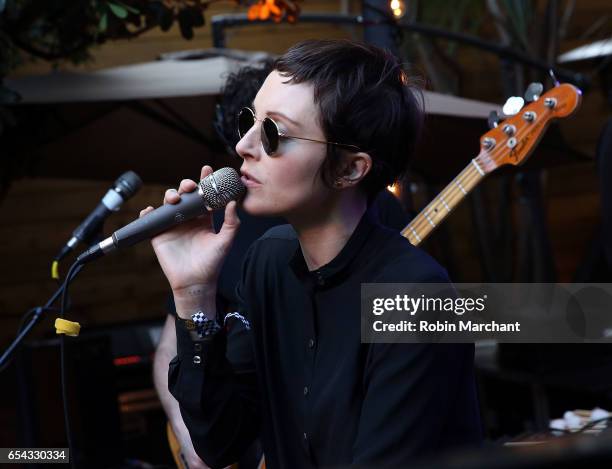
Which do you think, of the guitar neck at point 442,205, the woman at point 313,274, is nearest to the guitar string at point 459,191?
the guitar neck at point 442,205

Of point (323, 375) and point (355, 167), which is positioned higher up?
point (355, 167)

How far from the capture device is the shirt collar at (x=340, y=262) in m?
1.83

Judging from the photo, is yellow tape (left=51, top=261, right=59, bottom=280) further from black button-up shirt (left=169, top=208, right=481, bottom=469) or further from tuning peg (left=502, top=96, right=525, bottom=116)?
tuning peg (left=502, top=96, right=525, bottom=116)

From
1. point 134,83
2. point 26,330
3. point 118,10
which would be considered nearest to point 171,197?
point 26,330

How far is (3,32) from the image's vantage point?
3.62m

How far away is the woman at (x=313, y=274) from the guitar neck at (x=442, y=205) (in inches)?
36.8

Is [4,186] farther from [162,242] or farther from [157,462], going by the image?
[162,242]

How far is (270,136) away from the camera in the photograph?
5.94ft

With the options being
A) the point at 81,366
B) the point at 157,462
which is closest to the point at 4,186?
the point at 81,366

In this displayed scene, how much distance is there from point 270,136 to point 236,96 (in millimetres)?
1272

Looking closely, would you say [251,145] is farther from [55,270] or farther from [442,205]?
[442,205]

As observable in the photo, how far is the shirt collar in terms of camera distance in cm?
183

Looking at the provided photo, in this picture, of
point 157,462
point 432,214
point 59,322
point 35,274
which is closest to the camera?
point 59,322

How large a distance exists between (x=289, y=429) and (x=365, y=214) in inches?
Result: 17.9
